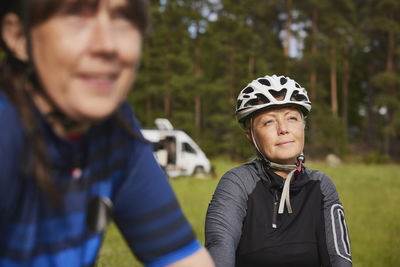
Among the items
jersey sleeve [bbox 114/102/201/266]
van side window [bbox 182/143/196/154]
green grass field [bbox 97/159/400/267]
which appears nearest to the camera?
jersey sleeve [bbox 114/102/201/266]

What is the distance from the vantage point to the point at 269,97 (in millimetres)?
2857

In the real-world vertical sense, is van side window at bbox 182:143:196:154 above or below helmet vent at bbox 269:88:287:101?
below

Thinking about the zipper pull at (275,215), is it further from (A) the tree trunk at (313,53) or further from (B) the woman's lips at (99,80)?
(A) the tree trunk at (313,53)

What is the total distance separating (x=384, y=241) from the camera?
6738 mm

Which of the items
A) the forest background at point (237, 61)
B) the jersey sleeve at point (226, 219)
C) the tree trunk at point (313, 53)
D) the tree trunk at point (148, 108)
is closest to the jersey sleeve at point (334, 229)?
the jersey sleeve at point (226, 219)

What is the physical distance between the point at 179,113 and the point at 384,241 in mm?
29514

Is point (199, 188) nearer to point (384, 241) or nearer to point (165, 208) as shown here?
point (384, 241)

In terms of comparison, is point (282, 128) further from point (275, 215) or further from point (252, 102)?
point (275, 215)

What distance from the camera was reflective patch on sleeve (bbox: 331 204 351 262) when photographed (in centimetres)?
245

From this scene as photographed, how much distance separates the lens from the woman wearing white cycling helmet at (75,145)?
38.6 inches

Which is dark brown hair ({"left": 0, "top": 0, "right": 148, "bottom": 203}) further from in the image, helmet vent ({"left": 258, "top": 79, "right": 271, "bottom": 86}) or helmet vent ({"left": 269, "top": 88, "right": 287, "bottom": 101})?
helmet vent ({"left": 258, "top": 79, "right": 271, "bottom": 86})

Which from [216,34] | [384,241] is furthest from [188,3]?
[384,241]

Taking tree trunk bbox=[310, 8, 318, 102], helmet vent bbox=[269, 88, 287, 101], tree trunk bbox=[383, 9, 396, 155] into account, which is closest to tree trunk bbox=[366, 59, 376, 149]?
tree trunk bbox=[383, 9, 396, 155]

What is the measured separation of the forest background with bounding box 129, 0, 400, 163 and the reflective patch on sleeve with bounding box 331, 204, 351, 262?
30.3 meters
